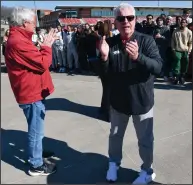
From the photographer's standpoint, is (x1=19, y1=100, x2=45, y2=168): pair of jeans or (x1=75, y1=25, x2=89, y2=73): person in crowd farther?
(x1=75, y1=25, x2=89, y2=73): person in crowd

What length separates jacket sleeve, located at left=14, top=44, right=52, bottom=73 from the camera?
8.79 ft

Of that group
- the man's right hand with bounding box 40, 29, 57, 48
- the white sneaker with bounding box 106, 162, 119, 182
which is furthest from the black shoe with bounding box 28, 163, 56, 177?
the man's right hand with bounding box 40, 29, 57, 48

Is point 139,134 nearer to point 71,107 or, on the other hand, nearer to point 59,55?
point 71,107

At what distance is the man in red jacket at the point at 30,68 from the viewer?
2699 millimetres

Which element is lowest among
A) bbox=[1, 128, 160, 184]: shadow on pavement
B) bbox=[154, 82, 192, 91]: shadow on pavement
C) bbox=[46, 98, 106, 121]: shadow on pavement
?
bbox=[1, 128, 160, 184]: shadow on pavement

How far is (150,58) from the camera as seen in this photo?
2.44 m

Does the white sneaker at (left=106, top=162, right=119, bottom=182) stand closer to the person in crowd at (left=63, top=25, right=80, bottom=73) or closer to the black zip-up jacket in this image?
the black zip-up jacket

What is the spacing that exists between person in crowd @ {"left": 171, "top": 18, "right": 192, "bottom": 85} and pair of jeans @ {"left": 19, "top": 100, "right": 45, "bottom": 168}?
14.8 feet

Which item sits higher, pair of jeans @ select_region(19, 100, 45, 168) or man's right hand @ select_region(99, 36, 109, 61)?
man's right hand @ select_region(99, 36, 109, 61)

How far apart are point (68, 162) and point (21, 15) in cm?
179

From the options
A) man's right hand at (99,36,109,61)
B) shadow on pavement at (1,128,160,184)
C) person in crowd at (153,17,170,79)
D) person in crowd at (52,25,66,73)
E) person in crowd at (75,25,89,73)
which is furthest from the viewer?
person in crowd at (52,25,66,73)

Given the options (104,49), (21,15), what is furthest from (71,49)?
(104,49)

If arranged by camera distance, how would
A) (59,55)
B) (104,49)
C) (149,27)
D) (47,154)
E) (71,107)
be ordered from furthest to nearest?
1. (59,55)
2. (149,27)
3. (71,107)
4. (47,154)
5. (104,49)

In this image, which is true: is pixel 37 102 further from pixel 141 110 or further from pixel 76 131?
pixel 76 131
